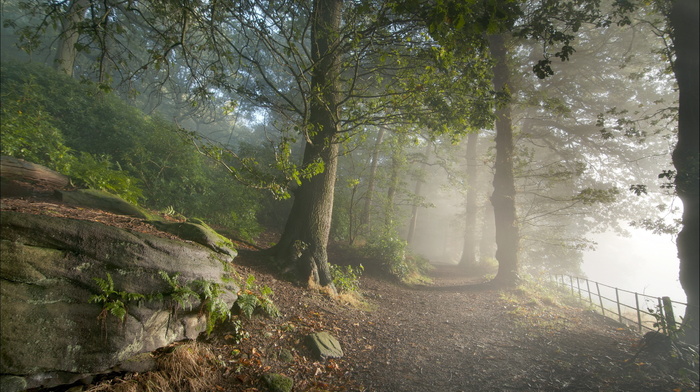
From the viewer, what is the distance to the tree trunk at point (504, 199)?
38.0ft

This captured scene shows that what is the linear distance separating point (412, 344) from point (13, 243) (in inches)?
217

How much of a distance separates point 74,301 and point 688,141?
33.1ft

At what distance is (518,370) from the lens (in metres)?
4.79

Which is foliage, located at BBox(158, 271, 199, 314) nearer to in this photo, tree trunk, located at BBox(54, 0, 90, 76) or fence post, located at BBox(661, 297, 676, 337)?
tree trunk, located at BBox(54, 0, 90, 76)

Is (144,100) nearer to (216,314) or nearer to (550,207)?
(216,314)

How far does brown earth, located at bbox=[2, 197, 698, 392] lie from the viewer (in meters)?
3.84

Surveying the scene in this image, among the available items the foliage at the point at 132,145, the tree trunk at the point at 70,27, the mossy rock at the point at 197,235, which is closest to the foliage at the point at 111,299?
the mossy rock at the point at 197,235

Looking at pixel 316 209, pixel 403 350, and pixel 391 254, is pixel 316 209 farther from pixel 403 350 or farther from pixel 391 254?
pixel 391 254

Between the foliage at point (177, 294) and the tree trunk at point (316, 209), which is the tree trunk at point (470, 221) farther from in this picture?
the foliage at point (177, 294)

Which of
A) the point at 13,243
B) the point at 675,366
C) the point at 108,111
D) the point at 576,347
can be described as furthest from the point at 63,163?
the point at 675,366

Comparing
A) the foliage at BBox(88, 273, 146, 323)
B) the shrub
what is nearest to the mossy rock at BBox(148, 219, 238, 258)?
the foliage at BBox(88, 273, 146, 323)

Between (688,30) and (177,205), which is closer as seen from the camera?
(688,30)

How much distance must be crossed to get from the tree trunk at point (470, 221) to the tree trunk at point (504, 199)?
6.33m

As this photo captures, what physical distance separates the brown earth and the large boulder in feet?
1.09
